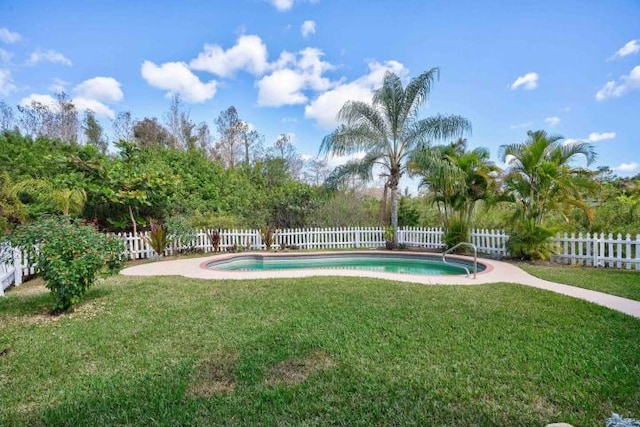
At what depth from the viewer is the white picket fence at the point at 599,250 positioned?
7.94 m

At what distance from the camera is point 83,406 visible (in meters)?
2.61

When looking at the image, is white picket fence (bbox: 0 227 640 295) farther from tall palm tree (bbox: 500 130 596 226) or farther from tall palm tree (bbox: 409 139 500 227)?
tall palm tree (bbox: 409 139 500 227)

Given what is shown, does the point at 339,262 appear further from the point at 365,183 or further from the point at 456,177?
the point at 456,177

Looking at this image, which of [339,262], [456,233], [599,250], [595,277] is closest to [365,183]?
[339,262]

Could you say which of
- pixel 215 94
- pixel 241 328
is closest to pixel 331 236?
pixel 241 328

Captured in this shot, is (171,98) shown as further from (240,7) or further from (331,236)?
(331,236)

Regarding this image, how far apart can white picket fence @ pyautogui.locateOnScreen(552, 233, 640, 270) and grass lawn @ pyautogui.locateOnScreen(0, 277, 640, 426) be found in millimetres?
4216

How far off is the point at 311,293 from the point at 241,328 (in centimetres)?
182

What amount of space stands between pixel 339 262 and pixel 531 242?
233 inches

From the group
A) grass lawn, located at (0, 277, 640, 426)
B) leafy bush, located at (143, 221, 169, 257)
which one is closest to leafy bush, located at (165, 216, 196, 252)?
leafy bush, located at (143, 221, 169, 257)

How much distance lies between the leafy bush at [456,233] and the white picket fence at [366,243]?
0.88ft

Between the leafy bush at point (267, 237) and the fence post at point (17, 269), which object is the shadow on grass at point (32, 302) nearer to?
the fence post at point (17, 269)

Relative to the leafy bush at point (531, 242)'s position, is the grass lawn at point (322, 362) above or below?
below

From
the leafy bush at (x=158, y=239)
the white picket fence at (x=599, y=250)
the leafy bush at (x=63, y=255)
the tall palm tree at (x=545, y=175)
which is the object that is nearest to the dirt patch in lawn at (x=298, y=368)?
the leafy bush at (x=63, y=255)
